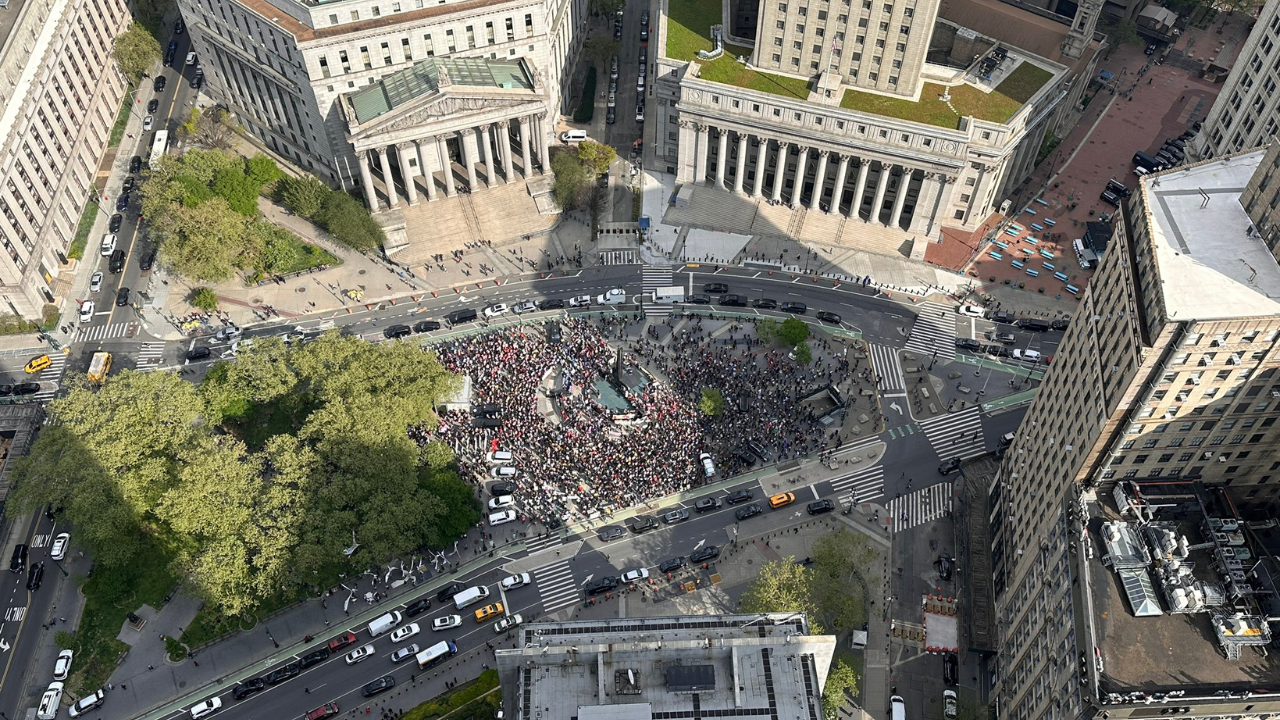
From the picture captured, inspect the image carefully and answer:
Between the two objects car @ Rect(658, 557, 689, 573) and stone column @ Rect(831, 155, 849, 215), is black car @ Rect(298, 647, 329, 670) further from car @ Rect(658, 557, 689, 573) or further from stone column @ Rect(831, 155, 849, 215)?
stone column @ Rect(831, 155, 849, 215)

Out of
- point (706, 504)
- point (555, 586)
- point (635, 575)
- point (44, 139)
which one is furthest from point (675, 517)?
point (44, 139)

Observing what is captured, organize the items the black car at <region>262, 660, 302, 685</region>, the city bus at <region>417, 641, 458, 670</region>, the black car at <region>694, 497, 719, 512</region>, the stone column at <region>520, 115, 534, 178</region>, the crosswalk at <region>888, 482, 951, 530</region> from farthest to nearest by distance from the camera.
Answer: the stone column at <region>520, 115, 534, 178</region> < the black car at <region>694, 497, 719, 512</region> < the crosswalk at <region>888, 482, 951, 530</region> < the city bus at <region>417, 641, 458, 670</region> < the black car at <region>262, 660, 302, 685</region>

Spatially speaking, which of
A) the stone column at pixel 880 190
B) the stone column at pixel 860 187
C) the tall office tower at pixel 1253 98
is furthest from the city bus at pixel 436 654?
the tall office tower at pixel 1253 98

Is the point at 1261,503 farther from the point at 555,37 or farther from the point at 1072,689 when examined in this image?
the point at 555,37

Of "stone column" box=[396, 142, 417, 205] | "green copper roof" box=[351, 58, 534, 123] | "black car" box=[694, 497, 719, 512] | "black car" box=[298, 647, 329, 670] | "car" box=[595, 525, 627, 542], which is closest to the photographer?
"black car" box=[298, 647, 329, 670]

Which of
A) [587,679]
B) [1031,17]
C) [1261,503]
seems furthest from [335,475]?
[1031,17]

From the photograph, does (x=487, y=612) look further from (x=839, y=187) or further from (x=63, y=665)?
(x=839, y=187)

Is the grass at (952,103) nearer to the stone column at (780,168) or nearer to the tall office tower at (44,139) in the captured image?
the stone column at (780,168)

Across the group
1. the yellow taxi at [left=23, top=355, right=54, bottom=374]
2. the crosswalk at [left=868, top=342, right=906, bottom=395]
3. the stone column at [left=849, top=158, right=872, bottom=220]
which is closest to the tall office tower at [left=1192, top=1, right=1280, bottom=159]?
the stone column at [left=849, top=158, right=872, bottom=220]
